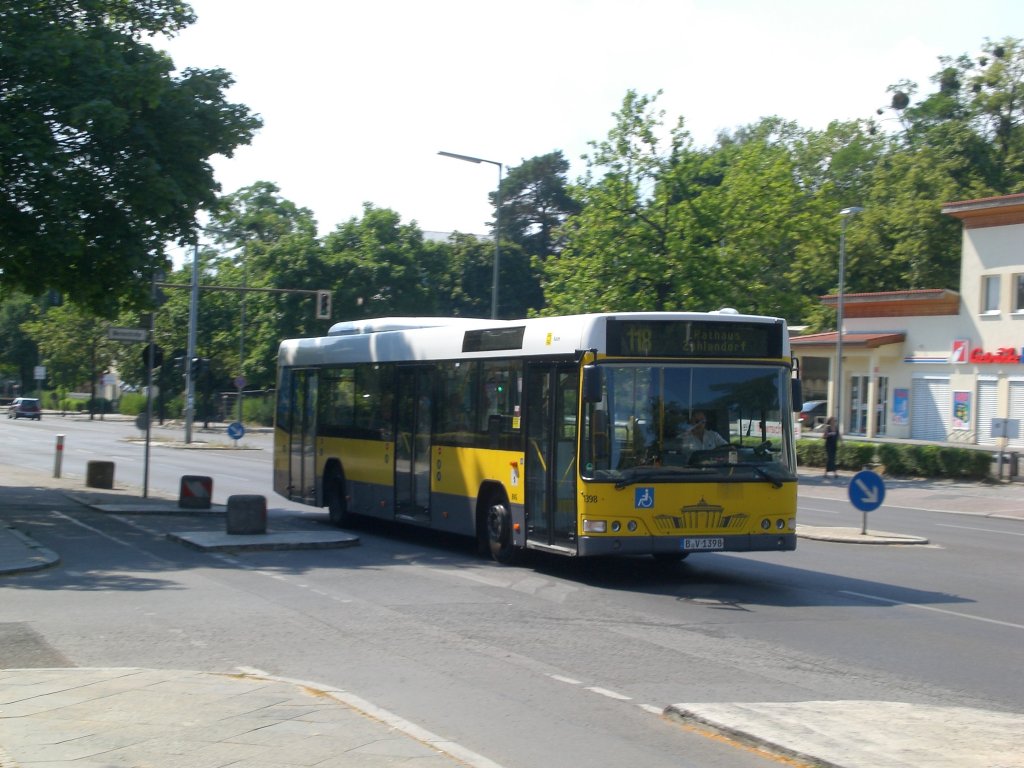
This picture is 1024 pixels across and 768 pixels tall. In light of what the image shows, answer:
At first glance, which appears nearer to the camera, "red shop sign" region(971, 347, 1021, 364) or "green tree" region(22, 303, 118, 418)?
"red shop sign" region(971, 347, 1021, 364)

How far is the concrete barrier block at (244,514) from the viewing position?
55.6 feet

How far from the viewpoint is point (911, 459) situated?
36188 millimetres

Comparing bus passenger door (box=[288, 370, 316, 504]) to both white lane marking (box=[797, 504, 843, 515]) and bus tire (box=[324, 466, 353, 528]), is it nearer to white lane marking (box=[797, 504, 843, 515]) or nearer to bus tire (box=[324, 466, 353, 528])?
bus tire (box=[324, 466, 353, 528])

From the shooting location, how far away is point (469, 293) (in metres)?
83.6

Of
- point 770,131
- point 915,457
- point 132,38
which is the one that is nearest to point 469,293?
point 770,131

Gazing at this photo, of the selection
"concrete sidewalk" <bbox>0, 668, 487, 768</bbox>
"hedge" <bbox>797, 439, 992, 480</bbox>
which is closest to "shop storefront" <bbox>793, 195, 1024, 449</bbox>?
"hedge" <bbox>797, 439, 992, 480</bbox>

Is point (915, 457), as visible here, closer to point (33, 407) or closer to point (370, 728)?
point (370, 728)

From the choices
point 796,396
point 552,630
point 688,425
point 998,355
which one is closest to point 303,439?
point 688,425

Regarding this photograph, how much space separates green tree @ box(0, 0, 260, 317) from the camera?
20.2 metres

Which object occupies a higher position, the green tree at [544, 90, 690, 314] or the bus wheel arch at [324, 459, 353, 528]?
the green tree at [544, 90, 690, 314]

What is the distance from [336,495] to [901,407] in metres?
33.9

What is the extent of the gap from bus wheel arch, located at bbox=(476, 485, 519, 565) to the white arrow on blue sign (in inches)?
236

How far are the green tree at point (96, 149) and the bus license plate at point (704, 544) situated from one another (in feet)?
39.4

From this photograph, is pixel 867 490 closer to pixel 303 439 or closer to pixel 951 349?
pixel 303 439
